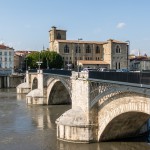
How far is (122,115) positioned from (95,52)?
314 ft

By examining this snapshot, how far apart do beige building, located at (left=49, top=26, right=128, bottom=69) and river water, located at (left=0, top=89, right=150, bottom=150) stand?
61.2 metres

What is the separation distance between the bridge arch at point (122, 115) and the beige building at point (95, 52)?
82351mm

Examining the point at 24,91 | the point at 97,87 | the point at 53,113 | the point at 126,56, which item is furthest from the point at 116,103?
the point at 126,56

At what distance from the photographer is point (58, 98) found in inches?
2406

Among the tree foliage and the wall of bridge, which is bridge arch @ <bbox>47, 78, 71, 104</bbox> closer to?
the tree foliage

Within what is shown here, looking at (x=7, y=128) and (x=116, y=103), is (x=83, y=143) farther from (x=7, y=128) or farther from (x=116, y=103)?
(x=7, y=128)

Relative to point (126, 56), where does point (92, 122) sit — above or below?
below

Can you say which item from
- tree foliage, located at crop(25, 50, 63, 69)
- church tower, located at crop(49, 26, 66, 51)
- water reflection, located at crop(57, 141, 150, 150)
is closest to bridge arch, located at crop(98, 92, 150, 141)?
water reflection, located at crop(57, 141, 150, 150)

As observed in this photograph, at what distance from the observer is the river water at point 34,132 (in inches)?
1147

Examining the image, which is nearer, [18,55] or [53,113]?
[53,113]

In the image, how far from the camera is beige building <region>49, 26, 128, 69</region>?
380 ft

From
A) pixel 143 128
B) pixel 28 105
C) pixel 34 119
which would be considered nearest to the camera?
pixel 143 128

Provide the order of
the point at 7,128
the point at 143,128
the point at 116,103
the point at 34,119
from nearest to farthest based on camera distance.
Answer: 1. the point at 116,103
2. the point at 143,128
3. the point at 7,128
4. the point at 34,119

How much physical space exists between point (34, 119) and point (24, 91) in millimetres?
40842
